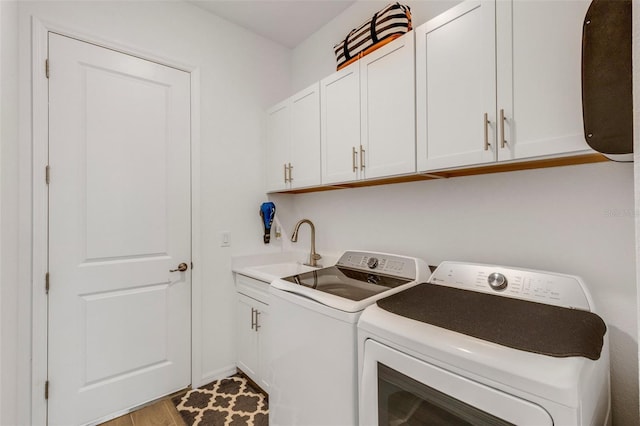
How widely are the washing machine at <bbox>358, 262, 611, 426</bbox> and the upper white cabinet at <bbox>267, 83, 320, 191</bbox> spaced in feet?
3.85

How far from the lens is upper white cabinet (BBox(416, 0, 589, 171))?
3.27ft

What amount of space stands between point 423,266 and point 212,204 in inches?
62.3

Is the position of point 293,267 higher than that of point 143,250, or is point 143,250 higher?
point 143,250

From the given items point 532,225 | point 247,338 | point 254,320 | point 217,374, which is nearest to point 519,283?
point 532,225

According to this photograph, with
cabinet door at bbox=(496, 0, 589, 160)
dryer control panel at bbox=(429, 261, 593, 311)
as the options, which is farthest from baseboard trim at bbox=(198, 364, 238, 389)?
cabinet door at bbox=(496, 0, 589, 160)

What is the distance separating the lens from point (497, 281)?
47.2 inches

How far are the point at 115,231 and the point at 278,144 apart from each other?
4.23 feet

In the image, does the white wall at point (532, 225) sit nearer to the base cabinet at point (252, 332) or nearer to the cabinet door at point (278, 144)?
the cabinet door at point (278, 144)

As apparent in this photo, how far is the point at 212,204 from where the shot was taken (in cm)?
219

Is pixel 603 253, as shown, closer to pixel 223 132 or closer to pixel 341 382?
pixel 341 382

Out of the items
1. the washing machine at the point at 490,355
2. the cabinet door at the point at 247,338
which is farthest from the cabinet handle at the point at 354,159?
the cabinet door at the point at 247,338

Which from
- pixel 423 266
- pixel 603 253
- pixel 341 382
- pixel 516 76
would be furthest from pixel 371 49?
pixel 341 382

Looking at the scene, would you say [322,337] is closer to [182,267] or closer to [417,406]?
[417,406]

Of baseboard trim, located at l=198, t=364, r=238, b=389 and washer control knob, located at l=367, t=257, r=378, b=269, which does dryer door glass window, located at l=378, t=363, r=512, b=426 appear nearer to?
washer control knob, located at l=367, t=257, r=378, b=269
